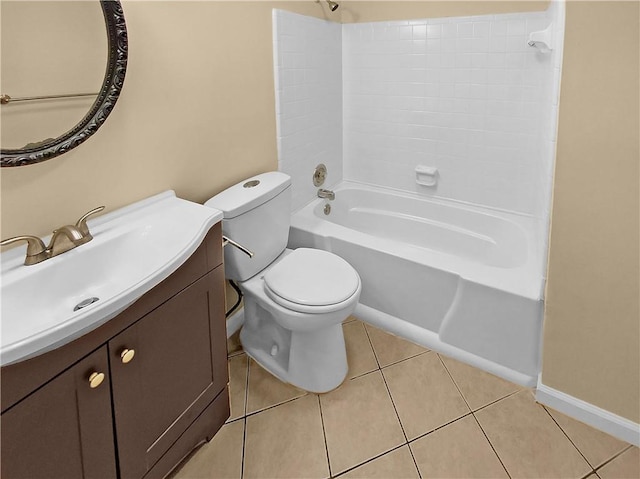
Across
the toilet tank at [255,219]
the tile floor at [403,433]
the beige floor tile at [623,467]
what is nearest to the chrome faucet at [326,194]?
the toilet tank at [255,219]

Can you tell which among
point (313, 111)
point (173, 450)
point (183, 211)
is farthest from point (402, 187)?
point (173, 450)

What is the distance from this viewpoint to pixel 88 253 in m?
1.26

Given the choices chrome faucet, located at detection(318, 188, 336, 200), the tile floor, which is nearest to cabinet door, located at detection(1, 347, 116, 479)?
the tile floor

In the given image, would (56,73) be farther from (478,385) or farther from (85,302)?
(478,385)

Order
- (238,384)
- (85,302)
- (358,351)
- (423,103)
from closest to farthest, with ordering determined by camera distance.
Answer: (85,302)
(238,384)
(358,351)
(423,103)

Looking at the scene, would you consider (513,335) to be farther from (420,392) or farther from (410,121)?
(410,121)

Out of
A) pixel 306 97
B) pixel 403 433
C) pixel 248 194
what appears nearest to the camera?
pixel 403 433

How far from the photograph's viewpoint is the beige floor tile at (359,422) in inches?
62.4

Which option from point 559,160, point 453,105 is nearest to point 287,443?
point 559,160

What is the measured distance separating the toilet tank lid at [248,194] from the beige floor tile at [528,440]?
1215mm

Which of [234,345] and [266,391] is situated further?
[234,345]

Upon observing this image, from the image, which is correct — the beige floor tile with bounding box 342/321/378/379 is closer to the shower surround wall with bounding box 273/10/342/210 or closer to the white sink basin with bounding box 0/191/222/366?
the shower surround wall with bounding box 273/10/342/210

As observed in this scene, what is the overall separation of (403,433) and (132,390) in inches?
39.3

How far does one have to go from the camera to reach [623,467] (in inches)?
59.2
